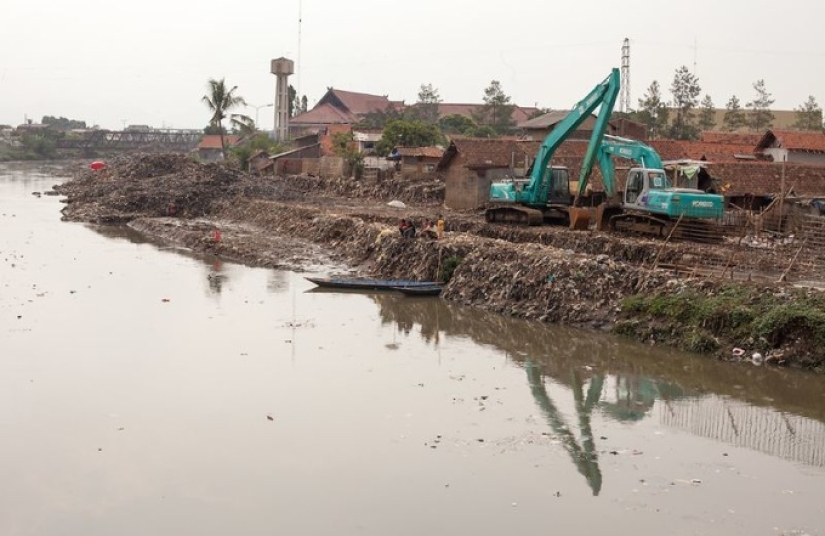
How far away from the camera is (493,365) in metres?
16.0

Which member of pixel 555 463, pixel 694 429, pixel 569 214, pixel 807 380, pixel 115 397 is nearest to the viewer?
pixel 555 463

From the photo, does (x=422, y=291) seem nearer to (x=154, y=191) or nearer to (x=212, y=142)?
(x=154, y=191)

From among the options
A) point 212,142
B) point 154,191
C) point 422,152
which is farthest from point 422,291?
point 212,142

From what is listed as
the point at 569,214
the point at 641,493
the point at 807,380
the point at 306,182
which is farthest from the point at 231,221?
the point at 641,493

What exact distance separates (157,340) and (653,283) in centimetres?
930

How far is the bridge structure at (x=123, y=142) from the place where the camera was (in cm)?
10975

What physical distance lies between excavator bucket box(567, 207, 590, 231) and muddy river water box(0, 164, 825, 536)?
6.41m

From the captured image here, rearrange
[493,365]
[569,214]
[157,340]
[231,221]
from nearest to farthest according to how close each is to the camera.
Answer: [493,365], [157,340], [569,214], [231,221]

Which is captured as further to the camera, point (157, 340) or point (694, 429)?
point (157, 340)

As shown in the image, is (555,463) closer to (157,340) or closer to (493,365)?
(493,365)

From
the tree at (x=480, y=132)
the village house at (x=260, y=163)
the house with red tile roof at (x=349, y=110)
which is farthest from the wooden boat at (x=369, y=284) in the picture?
the house with red tile roof at (x=349, y=110)

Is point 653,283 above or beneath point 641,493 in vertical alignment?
above

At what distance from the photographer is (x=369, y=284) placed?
22.3m

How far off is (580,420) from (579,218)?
13.0m
